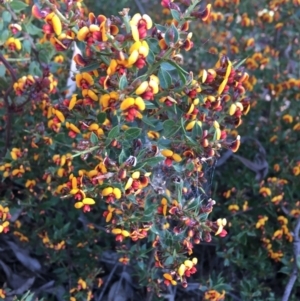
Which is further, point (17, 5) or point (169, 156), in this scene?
point (17, 5)

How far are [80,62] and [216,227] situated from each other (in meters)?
0.50

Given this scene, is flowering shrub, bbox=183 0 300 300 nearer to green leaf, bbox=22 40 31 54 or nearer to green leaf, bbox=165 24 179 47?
green leaf, bbox=165 24 179 47

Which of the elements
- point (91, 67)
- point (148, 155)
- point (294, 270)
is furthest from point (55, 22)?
point (294, 270)

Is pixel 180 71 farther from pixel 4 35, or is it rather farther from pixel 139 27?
pixel 4 35

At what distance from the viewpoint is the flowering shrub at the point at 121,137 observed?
3.88 ft

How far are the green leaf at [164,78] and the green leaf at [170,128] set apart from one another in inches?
3.8

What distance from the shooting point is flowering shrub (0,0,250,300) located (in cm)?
118

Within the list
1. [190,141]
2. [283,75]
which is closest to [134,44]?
[190,141]

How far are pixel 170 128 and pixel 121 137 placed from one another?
0.44 ft

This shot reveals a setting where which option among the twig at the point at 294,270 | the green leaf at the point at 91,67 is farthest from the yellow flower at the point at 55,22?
the twig at the point at 294,270

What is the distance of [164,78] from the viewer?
4.10ft

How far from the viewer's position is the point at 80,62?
1235mm

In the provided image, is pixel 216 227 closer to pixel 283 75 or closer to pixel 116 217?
pixel 116 217

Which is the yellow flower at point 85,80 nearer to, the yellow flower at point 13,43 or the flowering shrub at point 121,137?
the flowering shrub at point 121,137
